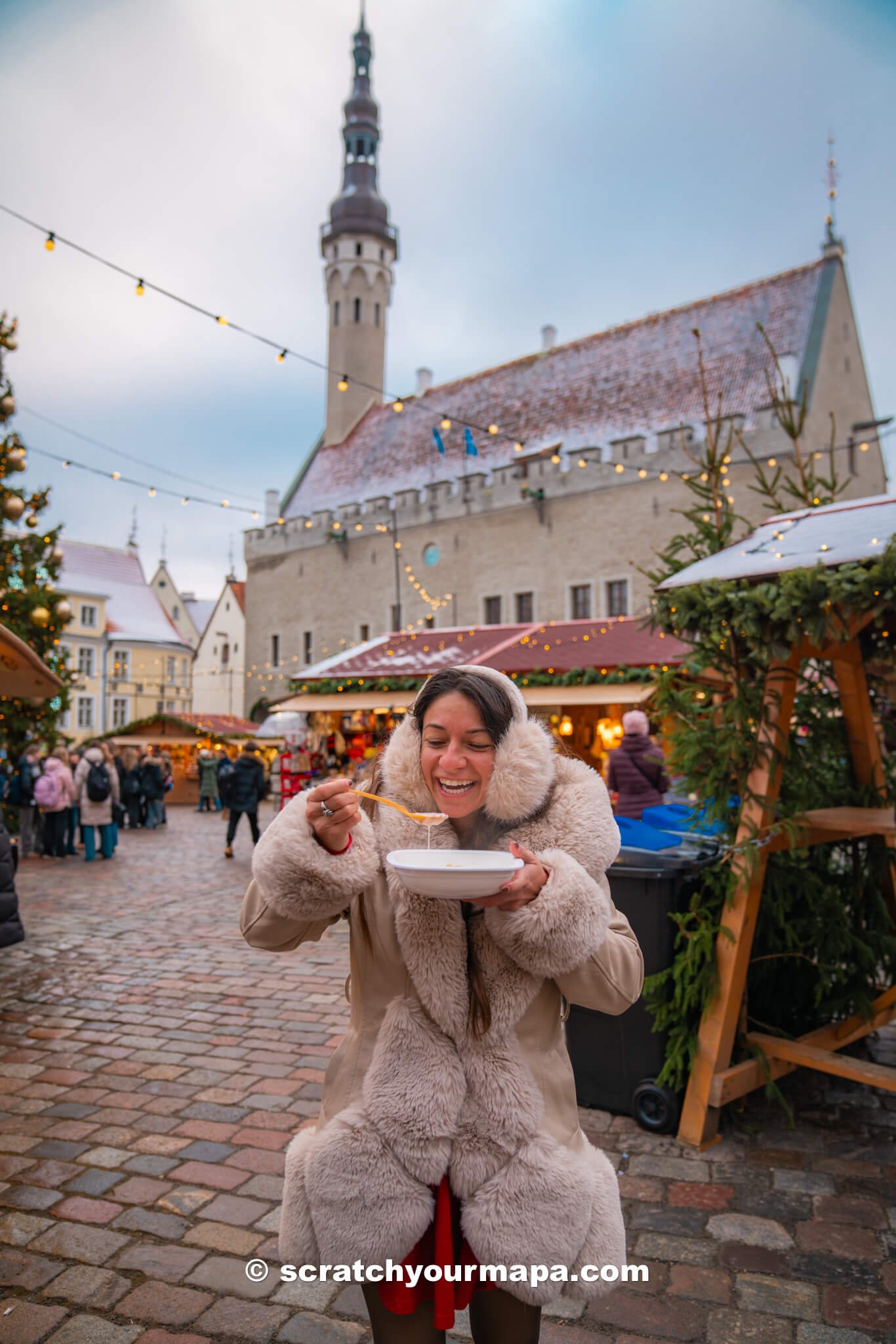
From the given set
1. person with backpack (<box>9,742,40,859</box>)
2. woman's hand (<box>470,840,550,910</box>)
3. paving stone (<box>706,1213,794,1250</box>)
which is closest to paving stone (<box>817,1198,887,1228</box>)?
paving stone (<box>706,1213,794,1250</box>)

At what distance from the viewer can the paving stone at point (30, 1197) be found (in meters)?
2.99

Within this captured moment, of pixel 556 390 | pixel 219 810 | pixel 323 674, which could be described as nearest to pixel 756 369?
pixel 556 390

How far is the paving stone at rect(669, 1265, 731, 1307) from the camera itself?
8.25 ft

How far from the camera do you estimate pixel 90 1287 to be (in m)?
2.55

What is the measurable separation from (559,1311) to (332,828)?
1871 millimetres

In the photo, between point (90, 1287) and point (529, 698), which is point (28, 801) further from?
point (90, 1287)

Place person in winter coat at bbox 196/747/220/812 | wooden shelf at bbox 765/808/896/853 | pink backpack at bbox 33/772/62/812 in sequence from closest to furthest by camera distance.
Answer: wooden shelf at bbox 765/808/896/853 < pink backpack at bbox 33/772/62/812 < person in winter coat at bbox 196/747/220/812

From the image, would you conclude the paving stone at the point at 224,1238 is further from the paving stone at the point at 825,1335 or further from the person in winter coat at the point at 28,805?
the person in winter coat at the point at 28,805

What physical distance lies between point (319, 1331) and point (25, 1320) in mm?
803

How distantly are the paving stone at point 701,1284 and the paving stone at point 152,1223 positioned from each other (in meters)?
1.56

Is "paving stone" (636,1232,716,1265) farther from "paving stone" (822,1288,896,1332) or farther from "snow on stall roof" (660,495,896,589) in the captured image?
"snow on stall roof" (660,495,896,589)

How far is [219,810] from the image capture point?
73.5ft

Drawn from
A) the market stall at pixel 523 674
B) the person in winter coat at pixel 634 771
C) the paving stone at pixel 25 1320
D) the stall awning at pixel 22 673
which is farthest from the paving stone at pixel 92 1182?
the market stall at pixel 523 674

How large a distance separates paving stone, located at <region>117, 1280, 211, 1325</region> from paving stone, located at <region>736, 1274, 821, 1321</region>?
1543 millimetres
